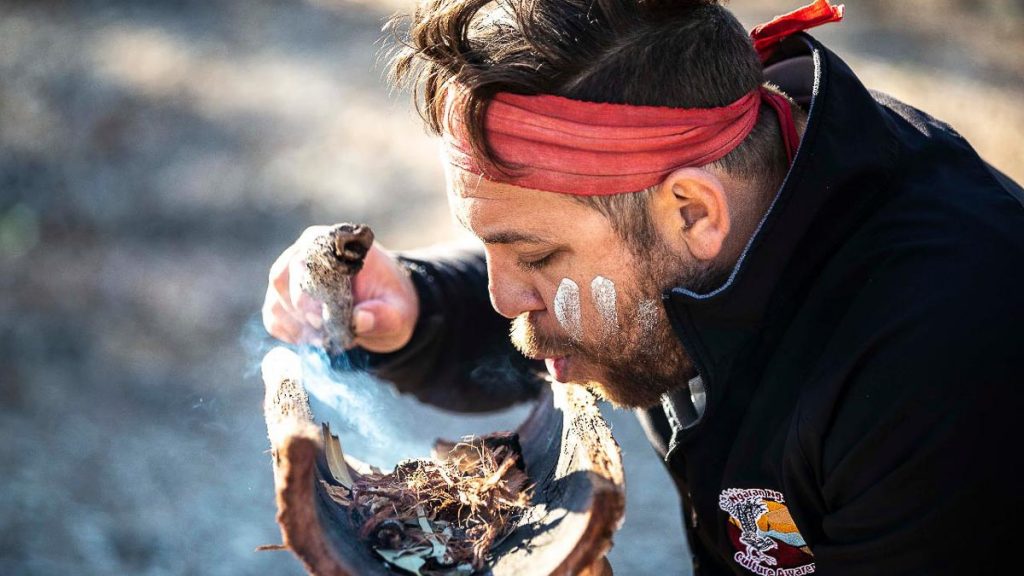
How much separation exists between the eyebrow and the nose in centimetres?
6

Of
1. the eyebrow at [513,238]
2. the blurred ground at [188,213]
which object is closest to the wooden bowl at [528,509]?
the eyebrow at [513,238]

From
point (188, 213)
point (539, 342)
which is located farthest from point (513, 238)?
point (188, 213)

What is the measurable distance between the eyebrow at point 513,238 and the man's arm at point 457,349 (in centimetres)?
64

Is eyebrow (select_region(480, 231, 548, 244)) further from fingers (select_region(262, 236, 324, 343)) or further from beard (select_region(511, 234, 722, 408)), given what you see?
fingers (select_region(262, 236, 324, 343))

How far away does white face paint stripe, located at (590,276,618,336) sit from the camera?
1.97 meters

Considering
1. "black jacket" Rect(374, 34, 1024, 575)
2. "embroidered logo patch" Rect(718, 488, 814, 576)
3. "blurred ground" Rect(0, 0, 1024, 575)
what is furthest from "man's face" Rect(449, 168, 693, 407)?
"blurred ground" Rect(0, 0, 1024, 575)

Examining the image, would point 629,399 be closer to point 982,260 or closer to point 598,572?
point 598,572

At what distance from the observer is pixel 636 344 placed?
2.05 metres

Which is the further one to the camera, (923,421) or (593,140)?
(593,140)

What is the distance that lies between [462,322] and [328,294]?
0.50 m

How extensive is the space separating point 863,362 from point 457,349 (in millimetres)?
1204

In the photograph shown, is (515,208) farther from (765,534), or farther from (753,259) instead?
(765,534)

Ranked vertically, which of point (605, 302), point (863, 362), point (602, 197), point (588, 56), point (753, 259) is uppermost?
point (588, 56)

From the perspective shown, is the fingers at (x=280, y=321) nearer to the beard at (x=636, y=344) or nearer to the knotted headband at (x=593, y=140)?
the beard at (x=636, y=344)
